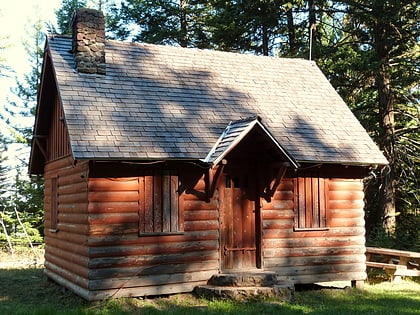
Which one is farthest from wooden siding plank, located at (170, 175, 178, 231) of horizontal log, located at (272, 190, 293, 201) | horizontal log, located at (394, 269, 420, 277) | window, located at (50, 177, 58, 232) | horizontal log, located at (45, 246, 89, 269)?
horizontal log, located at (394, 269, 420, 277)

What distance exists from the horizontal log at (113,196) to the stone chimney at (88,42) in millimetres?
3555

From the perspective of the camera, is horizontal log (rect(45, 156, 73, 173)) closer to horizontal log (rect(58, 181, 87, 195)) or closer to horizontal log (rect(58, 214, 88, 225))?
horizontal log (rect(58, 181, 87, 195))

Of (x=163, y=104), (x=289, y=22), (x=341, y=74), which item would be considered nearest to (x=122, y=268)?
(x=163, y=104)

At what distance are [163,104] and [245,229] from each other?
143 inches

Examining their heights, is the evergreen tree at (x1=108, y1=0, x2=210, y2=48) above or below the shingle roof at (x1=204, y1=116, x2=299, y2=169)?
above

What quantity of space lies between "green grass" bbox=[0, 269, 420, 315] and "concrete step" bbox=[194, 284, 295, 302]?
182mm

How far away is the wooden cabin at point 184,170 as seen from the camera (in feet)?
38.5

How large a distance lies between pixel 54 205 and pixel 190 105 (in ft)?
15.9

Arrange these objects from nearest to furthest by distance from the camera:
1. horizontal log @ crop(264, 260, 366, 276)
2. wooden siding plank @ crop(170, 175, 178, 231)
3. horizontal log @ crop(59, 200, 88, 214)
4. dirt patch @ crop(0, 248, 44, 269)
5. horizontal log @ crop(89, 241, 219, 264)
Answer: horizontal log @ crop(89, 241, 219, 264) → horizontal log @ crop(59, 200, 88, 214) → wooden siding plank @ crop(170, 175, 178, 231) → horizontal log @ crop(264, 260, 366, 276) → dirt patch @ crop(0, 248, 44, 269)

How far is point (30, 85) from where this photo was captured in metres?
33.2

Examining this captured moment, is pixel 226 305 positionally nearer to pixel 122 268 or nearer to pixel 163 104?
pixel 122 268

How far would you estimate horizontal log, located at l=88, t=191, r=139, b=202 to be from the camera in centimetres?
1153

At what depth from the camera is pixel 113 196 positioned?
1171 cm

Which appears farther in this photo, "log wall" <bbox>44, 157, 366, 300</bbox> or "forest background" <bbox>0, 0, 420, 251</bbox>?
"forest background" <bbox>0, 0, 420, 251</bbox>
